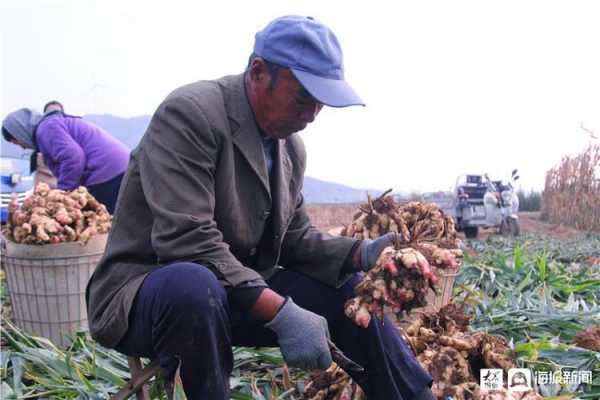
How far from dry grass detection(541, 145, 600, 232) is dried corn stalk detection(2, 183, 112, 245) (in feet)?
43.5

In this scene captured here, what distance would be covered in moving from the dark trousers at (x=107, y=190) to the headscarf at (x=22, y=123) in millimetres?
569

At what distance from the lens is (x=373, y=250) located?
219 centimetres

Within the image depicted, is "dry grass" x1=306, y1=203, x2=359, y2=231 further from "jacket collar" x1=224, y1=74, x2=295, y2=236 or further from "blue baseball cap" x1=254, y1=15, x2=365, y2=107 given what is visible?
"blue baseball cap" x1=254, y1=15, x2=365, y2=107

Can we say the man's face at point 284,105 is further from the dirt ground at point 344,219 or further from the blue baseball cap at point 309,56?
the dirt ground at point 344,219

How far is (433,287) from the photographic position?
192cm

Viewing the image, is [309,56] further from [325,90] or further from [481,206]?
[481,206]

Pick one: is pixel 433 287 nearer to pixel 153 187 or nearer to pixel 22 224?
pixel 153 187

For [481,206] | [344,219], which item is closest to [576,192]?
[481,206]

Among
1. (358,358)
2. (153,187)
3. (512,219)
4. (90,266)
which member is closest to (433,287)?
(358,358)

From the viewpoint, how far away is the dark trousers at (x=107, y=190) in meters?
4.44

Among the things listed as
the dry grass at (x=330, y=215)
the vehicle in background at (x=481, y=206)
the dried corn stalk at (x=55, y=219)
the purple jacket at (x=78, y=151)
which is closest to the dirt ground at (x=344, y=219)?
the dry grass at (x=330, y=215)

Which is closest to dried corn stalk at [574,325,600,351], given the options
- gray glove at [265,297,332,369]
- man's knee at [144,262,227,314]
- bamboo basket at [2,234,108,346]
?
gray glove at [265,297,332,369]

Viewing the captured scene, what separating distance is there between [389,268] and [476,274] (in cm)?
276

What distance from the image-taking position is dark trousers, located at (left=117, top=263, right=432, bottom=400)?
163 cm
